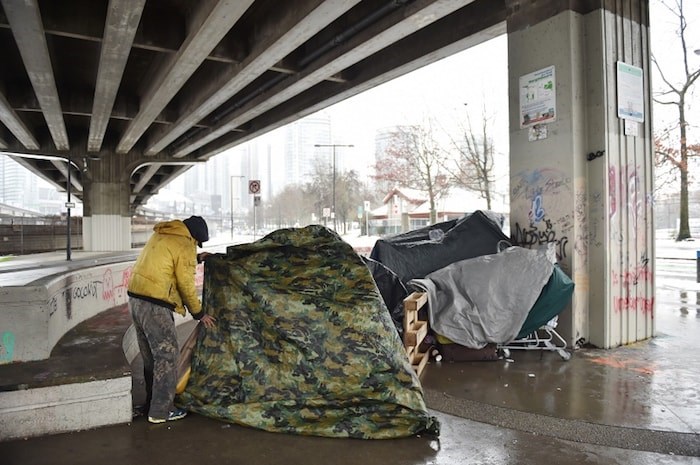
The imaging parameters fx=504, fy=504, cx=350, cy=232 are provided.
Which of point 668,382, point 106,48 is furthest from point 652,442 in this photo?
point 106,48

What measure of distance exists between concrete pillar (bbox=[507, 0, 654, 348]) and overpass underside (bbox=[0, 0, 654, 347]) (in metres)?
0.02

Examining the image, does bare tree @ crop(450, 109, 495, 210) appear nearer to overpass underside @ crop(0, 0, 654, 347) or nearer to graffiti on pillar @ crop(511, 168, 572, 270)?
overpass underside @ crop(0, 0, 654, 347)

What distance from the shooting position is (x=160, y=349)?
4.33m

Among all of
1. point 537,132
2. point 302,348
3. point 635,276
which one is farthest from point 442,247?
point 302,348

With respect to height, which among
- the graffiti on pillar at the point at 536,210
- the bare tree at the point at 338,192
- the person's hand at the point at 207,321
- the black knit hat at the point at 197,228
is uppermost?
the bare tree at the point at 338,192

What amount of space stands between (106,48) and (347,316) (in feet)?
29.4

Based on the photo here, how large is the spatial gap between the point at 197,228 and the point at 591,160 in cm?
501

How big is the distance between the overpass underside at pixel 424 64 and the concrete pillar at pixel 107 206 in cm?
923

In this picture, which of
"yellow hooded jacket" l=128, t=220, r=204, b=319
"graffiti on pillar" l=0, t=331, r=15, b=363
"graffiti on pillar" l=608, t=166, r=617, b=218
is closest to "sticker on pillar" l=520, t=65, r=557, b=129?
"graffiti on pillar" l=608, t=166, r=617, b=218

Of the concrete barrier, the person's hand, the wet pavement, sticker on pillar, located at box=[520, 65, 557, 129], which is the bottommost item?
the wet pavement

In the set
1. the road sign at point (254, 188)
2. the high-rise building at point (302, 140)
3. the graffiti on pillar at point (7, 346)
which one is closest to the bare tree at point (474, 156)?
the road sign at point (254, 188)

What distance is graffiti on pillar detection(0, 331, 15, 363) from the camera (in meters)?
4.37

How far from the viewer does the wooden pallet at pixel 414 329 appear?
5180 millimetres

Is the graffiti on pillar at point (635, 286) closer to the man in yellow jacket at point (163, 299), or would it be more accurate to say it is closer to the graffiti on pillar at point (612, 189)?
the graffiti on pillar at point (612, 189)
